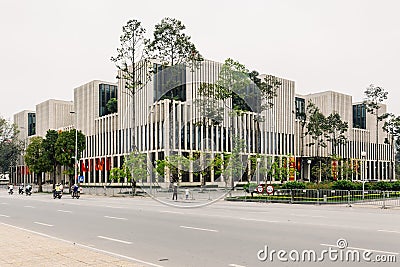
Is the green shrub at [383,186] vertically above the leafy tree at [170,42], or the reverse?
the leafy tree at [170,42]

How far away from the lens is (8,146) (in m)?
104

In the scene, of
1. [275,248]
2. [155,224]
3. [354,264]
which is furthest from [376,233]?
[155,224]

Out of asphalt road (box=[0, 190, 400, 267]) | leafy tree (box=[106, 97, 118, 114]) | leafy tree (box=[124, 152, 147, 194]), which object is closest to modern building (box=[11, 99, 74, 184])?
leafy tree (box=[106, 97, 118, 114])

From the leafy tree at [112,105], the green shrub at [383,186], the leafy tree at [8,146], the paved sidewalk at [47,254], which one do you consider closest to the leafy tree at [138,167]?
the paved sidewalk at [47,254]

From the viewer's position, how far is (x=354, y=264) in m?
9.68

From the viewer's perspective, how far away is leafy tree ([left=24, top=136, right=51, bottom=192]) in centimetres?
6575

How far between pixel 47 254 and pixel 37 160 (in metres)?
59.1

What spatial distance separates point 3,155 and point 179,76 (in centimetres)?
10198

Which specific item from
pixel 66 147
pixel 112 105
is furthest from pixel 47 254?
pixel 112 105

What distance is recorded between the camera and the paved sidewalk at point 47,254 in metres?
9.55

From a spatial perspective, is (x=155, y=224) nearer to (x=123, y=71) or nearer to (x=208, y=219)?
(x=208, y=219)

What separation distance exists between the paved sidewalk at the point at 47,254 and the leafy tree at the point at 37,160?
54.5 m

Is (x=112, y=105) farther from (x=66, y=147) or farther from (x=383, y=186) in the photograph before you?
(x=383, y=186)

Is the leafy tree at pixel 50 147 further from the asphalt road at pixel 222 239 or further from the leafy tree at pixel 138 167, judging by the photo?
the leafy tree at pixel 138 167
